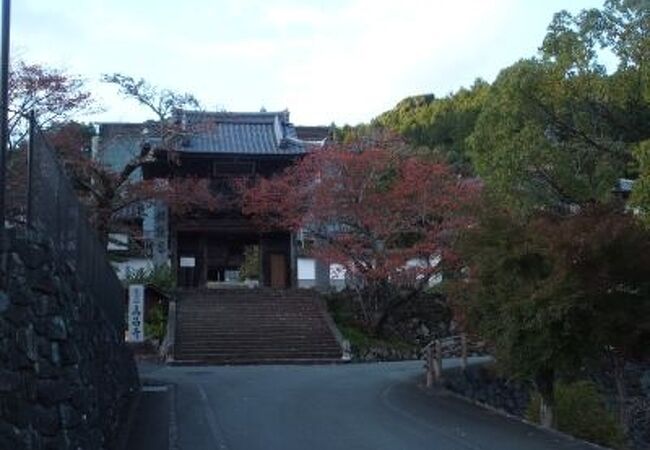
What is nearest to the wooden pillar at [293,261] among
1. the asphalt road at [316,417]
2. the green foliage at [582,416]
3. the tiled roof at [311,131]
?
the asphalt road at [316,417]

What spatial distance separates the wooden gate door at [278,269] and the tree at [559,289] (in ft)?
81.5

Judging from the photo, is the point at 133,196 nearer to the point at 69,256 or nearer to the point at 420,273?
the point at 420,273

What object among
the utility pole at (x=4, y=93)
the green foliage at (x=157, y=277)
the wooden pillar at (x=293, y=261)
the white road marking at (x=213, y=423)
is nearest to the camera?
the utility pole at (x=4, y=93)

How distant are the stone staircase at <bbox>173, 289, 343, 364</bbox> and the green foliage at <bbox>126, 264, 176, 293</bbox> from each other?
810 mm

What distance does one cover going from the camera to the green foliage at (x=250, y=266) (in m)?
46.1

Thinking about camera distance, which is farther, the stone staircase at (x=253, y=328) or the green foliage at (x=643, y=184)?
the stone staircase at (x=253, y=328)

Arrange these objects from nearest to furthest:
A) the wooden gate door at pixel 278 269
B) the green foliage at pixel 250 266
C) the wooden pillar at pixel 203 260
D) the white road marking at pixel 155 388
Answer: the white road marking at pixel 155 388 → the wooden gate door at pixel 278 269 → the wooden pillar at pixel 203 260 → the green foliage at pixel 250 266

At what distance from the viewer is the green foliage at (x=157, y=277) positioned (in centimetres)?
3428

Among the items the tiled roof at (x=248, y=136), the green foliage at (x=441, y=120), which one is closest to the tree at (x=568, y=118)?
the tiled roof at (x=248, y=136)

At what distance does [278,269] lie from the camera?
39.3 m

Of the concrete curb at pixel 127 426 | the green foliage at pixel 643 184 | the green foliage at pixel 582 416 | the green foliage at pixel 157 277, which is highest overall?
the green foliage at pixel 643 184

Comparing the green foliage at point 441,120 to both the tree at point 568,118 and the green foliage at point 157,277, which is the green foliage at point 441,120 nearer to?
the green foliage at point 157,277

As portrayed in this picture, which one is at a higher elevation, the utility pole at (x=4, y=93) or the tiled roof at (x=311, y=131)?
the tiled roof at (x=311, y=131)

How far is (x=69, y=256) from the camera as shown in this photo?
9422 mm
